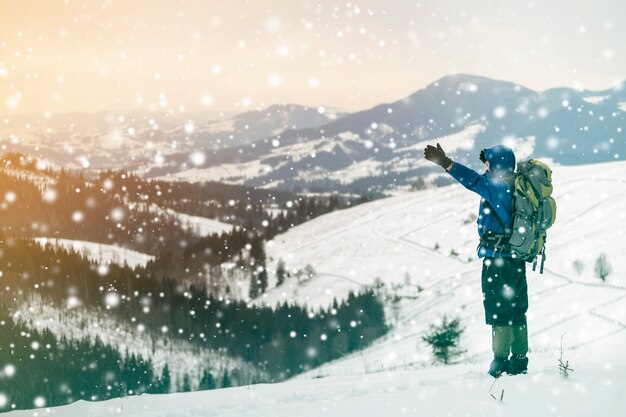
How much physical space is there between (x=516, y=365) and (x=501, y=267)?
3.80 feet

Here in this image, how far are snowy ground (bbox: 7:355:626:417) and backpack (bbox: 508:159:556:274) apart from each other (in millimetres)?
1452

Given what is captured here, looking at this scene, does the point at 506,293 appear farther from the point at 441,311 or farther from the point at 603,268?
the point at 441,311

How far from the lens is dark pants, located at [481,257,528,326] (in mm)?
6559

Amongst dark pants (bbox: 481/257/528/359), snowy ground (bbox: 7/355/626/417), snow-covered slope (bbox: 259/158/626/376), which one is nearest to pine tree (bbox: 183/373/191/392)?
snow-covered slope (bbox: 259/158/626/376)

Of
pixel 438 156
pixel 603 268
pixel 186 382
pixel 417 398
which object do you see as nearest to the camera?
pixel 417 398

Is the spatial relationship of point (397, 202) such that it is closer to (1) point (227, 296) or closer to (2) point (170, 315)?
(1) point (227, 296)

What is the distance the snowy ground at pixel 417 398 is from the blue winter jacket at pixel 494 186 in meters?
1.65

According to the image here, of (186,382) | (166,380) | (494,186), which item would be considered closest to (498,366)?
(494,186)

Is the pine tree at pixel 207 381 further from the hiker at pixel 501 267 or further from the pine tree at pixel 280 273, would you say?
the hiker at pixel 501 267

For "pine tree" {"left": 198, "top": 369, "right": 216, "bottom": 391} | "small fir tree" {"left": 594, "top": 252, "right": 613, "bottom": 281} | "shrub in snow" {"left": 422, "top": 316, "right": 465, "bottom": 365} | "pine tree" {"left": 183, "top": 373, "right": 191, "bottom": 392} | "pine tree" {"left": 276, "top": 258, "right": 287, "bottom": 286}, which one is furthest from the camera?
"pine tree" {"left": 276, "top": 258, "right": 287, "bottom": 286}

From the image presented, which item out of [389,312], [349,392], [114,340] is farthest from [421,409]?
[114,340]

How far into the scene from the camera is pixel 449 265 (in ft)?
272

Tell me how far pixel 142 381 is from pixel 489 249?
118 metres

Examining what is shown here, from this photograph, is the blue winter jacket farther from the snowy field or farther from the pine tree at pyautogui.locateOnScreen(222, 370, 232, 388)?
the pine tree at pyautogui.locateOnScreen(222, 370, 232, 388)
